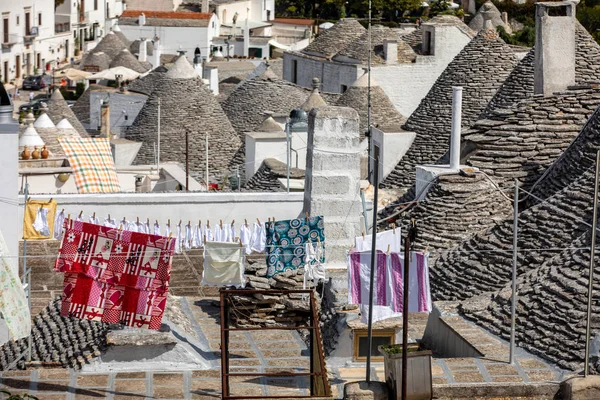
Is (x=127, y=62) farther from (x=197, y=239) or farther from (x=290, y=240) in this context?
(x=290, y=240)

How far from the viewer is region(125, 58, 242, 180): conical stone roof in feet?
156

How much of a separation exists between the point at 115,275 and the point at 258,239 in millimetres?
6690

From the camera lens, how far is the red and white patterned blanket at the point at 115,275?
67.9 ft

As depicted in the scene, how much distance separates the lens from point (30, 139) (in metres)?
38.6

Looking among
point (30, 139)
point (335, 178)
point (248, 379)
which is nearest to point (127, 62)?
point (30, 139)

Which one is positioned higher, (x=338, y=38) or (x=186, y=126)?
(x=338, y=38)

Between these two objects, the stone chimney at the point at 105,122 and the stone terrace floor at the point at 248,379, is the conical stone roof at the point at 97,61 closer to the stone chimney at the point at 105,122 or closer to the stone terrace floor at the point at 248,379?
the stone chimney at the point at 105,122

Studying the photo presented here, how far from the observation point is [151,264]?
20859 millimetres

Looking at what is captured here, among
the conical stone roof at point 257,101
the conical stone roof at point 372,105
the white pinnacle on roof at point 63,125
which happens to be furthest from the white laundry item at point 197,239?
the conical stone roof at point 257,101

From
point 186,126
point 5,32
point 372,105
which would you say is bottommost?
point 5,32

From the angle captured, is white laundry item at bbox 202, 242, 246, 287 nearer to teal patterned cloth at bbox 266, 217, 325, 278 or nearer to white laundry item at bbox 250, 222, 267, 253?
teal patterned cloth at bbox 266, 217, 325, 278

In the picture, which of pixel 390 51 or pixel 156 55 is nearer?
pixel 390 51

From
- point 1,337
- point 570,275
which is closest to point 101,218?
point 1,337

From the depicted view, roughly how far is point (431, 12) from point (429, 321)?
78439 millimetres
